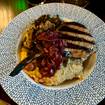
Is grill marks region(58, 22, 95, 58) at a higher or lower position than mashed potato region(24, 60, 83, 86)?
higher

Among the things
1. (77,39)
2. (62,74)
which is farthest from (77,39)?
(62,74)

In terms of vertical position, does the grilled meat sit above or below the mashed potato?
above

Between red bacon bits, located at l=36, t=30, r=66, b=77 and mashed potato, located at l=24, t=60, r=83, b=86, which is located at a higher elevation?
red bacon bits, located at l=36, t=30, r=66, b=77

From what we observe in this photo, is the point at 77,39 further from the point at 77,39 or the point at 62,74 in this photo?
the point at 62,74

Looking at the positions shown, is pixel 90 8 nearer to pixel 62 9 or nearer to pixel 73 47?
pixel 62 9

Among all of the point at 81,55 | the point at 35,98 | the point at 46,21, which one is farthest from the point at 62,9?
the point at 35,98
